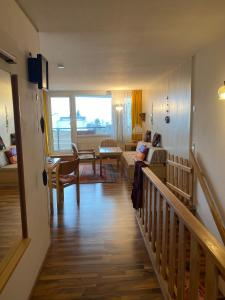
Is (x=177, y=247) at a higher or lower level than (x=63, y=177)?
lower

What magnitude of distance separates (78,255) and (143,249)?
0.72 metres

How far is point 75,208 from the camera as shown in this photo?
151 inches

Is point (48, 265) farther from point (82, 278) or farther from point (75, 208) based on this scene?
point (75, 208)

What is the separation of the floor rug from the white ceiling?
2.60 metres

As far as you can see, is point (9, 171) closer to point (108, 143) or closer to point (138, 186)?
point (138, 186)

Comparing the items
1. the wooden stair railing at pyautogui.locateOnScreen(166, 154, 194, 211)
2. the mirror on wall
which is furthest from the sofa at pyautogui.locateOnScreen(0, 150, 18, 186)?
the wooden stair railing at pyautogui.locateOnScreen(166, 154, 194, 211)

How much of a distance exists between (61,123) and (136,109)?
2.60m

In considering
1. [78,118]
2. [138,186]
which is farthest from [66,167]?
[78,118]

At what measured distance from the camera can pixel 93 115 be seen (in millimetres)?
8117

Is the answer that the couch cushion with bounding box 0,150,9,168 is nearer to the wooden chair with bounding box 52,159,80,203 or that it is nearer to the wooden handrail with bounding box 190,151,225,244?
the wooden chair with bounding box 52,159,80,203

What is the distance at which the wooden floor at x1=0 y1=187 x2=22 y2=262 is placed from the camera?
5.13 ft

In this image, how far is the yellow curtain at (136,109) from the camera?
308 inches

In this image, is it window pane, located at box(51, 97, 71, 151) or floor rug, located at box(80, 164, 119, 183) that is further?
window pane, located at box(51, 97, 71, 151)

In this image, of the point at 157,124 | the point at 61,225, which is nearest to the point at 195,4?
the point at 61,225
